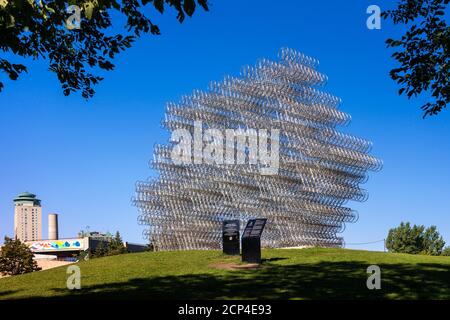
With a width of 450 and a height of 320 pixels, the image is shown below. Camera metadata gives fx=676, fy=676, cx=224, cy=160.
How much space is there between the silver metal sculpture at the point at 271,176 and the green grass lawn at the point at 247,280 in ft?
99.5

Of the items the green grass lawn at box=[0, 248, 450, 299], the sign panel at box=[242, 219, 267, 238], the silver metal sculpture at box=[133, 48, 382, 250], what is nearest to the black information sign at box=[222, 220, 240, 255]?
the green grass lawn at box=[0, 248, 450, 299]

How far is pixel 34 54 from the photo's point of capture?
17.5 m

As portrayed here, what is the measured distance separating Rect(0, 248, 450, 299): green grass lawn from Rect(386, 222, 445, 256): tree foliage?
83.0m

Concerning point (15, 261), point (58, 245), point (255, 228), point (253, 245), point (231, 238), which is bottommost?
point (58, 245)

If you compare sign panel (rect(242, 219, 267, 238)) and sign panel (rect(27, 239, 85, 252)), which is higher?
sign panel (rect(242, 219, 267, 238))

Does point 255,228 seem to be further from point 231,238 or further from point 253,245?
point 231,238

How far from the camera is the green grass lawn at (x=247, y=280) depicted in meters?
16.5

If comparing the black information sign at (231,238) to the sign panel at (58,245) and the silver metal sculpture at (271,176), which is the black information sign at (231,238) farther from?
the sign panel at (58,245)

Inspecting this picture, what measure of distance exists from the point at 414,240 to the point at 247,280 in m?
94.8

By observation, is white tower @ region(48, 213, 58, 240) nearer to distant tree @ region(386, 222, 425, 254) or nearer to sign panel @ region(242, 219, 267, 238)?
distant tree @ region(386, 222, 425, 254)

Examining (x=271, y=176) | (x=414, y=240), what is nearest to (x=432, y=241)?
(x=414, y=240)

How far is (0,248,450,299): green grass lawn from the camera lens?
16469mm

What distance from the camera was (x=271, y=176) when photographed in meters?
57.0

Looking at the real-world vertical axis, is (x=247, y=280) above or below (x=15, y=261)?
above
